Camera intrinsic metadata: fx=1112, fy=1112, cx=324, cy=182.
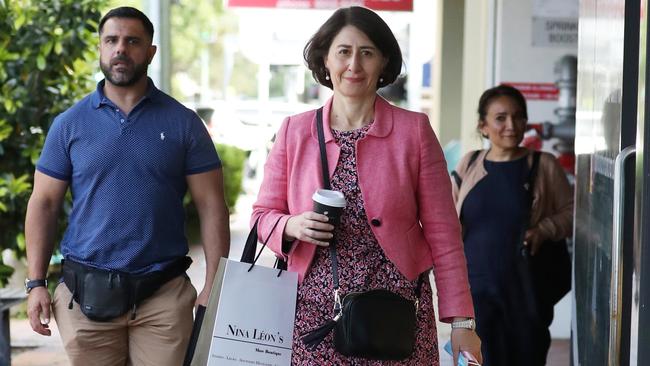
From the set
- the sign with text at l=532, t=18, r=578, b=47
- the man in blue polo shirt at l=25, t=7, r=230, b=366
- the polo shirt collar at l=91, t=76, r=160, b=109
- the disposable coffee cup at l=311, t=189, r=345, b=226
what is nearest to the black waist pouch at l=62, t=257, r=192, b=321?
the man in blue polo shirt at l=25, t=7, r=230, b=366

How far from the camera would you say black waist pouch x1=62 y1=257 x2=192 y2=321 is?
14.6 ft

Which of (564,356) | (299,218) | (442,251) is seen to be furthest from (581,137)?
(564,356)

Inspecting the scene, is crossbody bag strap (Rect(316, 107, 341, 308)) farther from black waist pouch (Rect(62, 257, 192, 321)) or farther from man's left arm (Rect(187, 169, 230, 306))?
black waist pouch (Rect(62, 257, 192, 321))

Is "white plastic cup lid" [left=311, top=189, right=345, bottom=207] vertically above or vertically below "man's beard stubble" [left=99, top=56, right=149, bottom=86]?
below

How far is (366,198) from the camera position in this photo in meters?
3.60

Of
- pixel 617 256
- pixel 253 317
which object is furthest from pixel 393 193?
pixel 617 256

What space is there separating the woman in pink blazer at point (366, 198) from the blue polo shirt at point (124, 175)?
880 mm

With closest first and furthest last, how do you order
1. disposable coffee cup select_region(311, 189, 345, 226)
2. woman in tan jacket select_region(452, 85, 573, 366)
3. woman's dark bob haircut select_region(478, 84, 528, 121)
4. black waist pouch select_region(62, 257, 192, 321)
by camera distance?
disposable coffee cup select_region(311, 189, 345, 226), black waist pouch select_region(62, 257, 192, 321), woman in tan jacket select_region(452, 85, 573, 366), woman's dark bob haircut select_region(478, 84, 528, 121)

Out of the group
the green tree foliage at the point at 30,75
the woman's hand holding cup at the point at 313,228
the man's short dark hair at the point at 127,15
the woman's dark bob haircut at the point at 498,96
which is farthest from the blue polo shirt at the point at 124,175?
the green tree foliage at the point at 30,75

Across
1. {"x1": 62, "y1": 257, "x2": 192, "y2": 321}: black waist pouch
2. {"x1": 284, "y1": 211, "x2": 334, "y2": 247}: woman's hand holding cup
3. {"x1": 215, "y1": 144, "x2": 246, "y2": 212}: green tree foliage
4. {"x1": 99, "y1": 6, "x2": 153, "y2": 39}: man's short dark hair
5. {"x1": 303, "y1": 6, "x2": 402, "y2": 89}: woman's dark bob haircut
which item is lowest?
{"x1": 215, "y1": 144, "x2": 246, "y2": 212}: green tree foliage

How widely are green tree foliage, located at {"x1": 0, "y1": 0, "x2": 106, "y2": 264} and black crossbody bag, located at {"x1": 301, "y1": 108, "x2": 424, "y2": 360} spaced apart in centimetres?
470

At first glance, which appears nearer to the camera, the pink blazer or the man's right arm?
the pink blazer

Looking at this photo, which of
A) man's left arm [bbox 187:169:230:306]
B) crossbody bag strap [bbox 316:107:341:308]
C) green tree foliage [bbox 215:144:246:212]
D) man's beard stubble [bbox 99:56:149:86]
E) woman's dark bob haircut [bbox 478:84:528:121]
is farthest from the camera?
green tree foliage [bbox 215:144:246:212]

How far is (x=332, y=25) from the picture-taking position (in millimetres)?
3742
